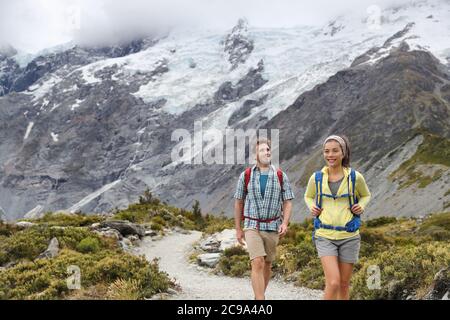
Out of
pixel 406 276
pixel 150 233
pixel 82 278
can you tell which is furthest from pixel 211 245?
pixel 406 276

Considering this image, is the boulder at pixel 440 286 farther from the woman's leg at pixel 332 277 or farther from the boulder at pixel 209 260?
the boulder at pixel 209 260

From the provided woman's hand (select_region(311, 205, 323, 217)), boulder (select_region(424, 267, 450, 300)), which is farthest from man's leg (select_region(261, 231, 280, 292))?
boulder (select_region(424, 267, 450, 300))

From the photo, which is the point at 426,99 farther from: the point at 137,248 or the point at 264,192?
Answer: the point at 264,192

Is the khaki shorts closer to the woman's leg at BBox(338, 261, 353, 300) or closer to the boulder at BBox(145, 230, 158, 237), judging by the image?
the woman's leg at BBox(338, 261, 353, 300)

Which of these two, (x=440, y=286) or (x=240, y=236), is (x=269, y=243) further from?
(x=440, y=286)

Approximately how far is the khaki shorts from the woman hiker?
115cm

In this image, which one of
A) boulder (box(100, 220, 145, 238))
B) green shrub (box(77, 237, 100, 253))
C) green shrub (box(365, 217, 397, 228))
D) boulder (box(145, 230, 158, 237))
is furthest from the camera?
green shrub (box(365, 217, 397, 228))

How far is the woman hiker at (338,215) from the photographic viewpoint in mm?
7137

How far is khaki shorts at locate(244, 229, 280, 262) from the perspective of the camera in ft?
27.0

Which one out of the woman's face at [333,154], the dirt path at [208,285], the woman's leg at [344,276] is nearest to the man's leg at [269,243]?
the woman's leg at [344,276]

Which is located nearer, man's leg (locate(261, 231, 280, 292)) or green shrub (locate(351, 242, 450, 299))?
man's leg (locate(261, 231, 280, 292))

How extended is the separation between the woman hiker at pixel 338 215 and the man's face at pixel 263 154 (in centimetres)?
116

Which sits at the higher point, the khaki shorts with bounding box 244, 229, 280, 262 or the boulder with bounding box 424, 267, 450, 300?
the khaki shorts with bounding box 244, 229, 280, 262

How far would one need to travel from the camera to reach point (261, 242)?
8281 mm
